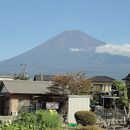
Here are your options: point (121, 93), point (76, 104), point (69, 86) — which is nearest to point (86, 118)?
point (76, 104)

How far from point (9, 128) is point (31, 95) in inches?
1334

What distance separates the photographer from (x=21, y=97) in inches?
1991

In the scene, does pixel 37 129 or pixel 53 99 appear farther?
pixel 53 99

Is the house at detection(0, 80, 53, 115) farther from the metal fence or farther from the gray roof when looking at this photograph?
the metal fence

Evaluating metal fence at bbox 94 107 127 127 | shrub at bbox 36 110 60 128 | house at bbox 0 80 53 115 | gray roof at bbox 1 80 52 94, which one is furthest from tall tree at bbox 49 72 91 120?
shrub at bbox 36 110 60 128

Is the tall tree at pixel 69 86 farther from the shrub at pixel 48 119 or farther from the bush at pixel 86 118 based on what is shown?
the shrub at pixel 48 119

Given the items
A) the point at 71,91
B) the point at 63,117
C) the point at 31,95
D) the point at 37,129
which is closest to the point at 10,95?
the point at 31,95

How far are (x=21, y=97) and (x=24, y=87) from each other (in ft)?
5.99

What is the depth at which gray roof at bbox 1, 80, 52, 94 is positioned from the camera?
50.6m

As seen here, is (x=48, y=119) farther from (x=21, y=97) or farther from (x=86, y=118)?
(x=21, y=97)

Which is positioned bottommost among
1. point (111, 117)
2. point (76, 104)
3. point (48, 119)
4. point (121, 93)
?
point (111, 117)

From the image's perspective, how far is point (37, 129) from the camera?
20.4m

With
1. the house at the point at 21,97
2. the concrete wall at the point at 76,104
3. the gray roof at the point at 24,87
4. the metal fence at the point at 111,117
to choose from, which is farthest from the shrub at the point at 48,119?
the gray roof at the point at 24,87

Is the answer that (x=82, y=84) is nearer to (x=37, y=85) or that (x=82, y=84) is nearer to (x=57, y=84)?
(x=57, y=84)
